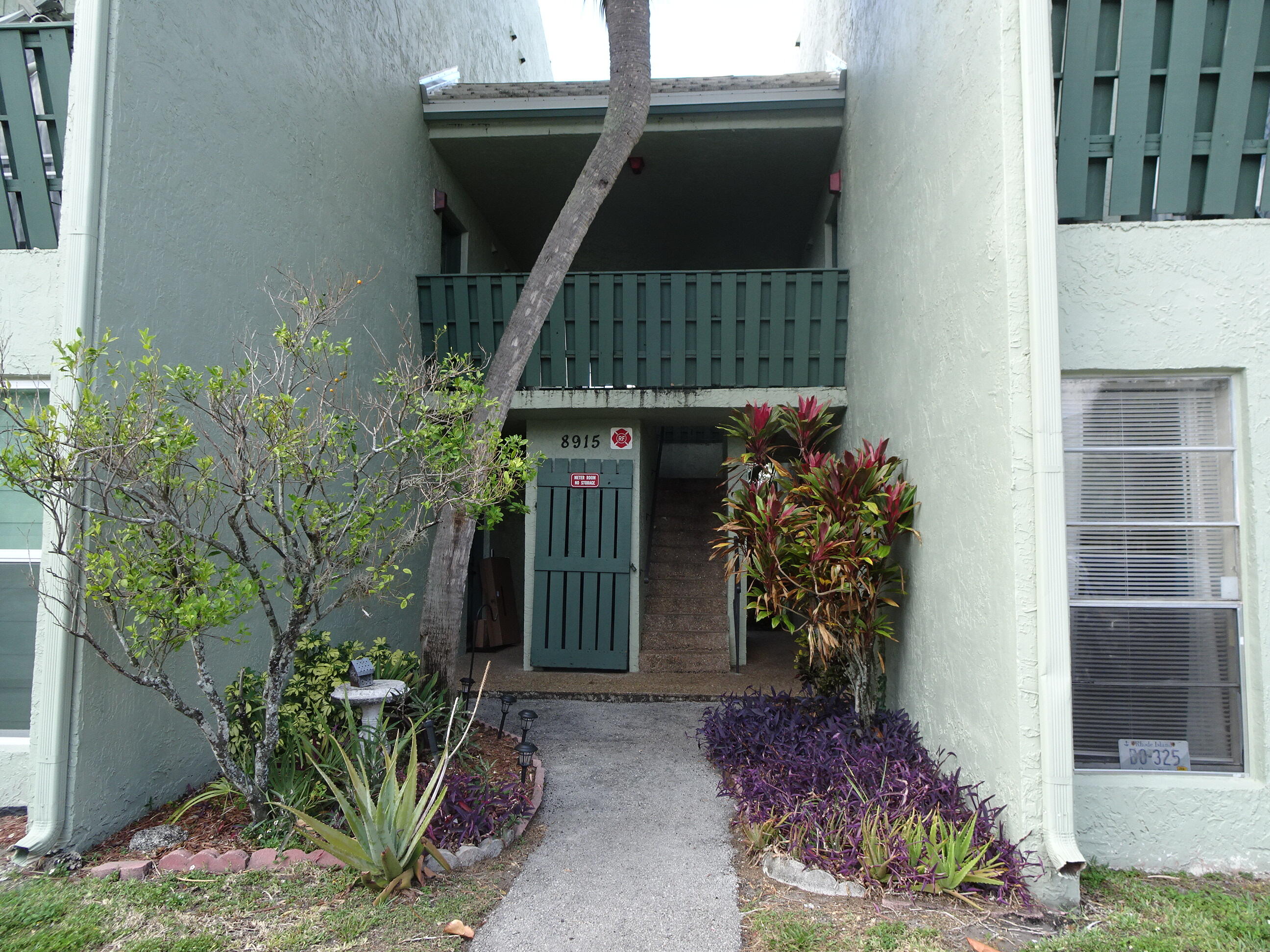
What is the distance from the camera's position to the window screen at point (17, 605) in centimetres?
433

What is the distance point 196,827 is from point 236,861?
1.82 ft

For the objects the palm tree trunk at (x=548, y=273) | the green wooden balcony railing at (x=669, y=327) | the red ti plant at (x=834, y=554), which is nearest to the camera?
the red ti plant at (x=834, y=554)

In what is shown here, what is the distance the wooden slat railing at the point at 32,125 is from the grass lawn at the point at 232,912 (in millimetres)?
3336

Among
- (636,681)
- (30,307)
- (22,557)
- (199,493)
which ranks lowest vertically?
(636,681)

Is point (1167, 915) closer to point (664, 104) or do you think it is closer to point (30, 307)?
point (30, 307)

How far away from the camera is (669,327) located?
7.49 meters

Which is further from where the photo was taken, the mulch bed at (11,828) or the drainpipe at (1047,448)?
the mulch bed at (11,828)

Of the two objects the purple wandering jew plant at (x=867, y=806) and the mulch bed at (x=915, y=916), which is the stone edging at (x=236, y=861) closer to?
the mulch bed at (x=915, y=916)

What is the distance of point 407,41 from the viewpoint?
304 inches

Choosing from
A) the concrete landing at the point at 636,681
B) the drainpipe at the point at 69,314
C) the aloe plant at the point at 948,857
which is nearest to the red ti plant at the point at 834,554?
the aloe plant at the point at 948,857

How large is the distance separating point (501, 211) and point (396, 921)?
8597 millimetres

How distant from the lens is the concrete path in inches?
129

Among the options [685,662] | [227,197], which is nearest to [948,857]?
[685,662]

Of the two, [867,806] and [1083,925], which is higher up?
[867,806]
